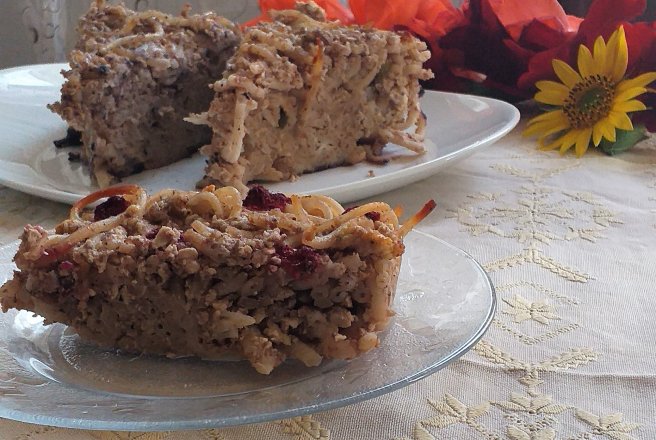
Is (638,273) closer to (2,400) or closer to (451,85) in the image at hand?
(2,400)

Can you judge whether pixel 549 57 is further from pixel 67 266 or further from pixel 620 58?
pixel 67 266

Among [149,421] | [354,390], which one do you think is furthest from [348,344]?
[149,421]

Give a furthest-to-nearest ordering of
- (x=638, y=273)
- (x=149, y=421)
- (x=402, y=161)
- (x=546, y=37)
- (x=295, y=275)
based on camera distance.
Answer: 1. (x=546, y=37)
2. (x=402, y=161)
3. (x=638, y=273)
4. (x=295, y=275)
5. (x=149, y=421)

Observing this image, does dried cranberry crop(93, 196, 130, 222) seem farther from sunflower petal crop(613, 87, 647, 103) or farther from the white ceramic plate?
sunflower petal crop(613, 87, 647, 103)

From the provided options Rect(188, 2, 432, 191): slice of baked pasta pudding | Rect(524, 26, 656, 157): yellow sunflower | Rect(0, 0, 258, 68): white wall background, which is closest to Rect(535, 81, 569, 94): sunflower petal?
Rect(524, 26, 656, 157): yellow sunflower

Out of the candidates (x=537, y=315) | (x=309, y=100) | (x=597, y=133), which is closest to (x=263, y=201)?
(x=537, y=315)

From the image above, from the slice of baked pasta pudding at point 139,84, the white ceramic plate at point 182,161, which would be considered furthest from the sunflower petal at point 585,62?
the slice of baked pasta pudding at point 139,84
